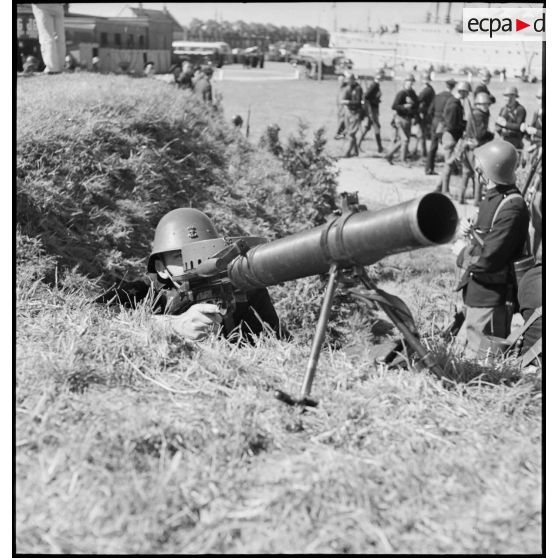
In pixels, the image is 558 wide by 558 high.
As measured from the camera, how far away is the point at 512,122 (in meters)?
14.3

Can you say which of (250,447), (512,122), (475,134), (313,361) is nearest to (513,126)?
(475,134)

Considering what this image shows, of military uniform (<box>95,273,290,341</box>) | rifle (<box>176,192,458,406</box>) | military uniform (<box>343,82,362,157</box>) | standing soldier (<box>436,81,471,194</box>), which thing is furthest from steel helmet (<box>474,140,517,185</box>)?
military uniform (<box>343,82,362,157</box>)

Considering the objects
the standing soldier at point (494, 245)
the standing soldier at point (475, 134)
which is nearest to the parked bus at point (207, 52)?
the standing soldier at point (475, 134)

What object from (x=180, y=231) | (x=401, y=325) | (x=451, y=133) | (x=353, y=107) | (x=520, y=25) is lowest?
(x=401, y=325)

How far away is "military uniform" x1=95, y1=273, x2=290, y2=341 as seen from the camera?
4.45 metres

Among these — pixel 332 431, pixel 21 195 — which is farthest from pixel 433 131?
pixel 332 431

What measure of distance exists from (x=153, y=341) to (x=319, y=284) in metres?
4.86

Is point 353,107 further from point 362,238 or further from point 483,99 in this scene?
point 362,238

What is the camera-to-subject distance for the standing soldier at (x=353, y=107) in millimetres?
18875

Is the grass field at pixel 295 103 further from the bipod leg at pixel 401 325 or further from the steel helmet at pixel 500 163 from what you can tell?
the bipod leg at pixel 401 325

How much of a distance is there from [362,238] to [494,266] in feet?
10.9

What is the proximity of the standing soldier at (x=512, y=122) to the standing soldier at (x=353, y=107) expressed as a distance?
4942 mm

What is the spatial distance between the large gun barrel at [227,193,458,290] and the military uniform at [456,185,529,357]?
9.05ft

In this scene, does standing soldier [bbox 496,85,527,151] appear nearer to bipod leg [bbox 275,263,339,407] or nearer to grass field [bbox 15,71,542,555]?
grass field [bbox 15,71,542,555]
